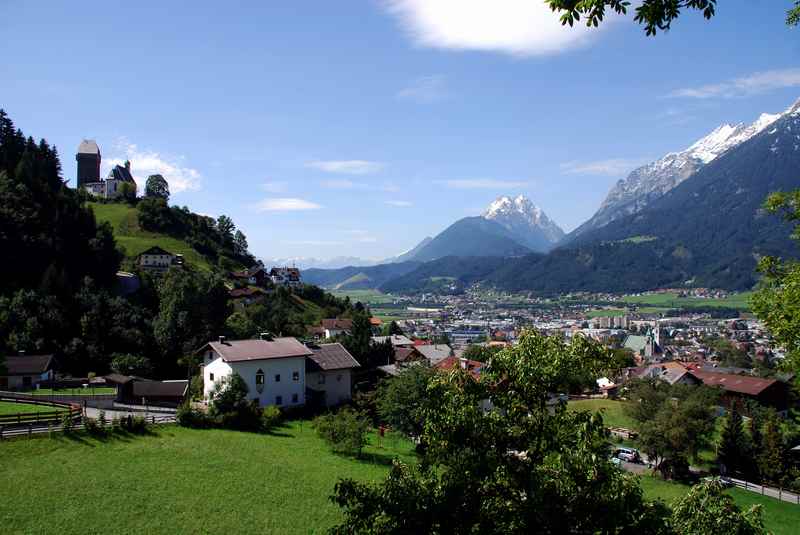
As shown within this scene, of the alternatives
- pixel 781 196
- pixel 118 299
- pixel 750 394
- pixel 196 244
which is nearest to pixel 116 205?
pixel 196 244

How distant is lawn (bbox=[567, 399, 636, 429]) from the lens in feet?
157

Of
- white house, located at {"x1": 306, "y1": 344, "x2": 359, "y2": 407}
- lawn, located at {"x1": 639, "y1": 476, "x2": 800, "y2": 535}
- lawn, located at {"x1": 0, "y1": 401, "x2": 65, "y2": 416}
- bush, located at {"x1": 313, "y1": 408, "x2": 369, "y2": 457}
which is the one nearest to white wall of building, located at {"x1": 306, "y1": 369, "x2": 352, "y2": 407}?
white house, located at {"x1": 306, "y1": 344, "x2": 359, "y2": 407}

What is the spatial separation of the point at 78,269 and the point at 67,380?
21.8 meters

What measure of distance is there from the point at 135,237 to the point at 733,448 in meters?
88.4

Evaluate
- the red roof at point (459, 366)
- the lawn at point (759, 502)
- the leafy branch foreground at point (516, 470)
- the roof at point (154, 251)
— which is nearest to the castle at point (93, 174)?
the roof at point (154, 251)

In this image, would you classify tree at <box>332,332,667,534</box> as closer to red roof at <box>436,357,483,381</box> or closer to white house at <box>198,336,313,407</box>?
red roof at <box>436,357,483,381</box>

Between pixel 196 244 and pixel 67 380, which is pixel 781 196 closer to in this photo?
pixel 67 380

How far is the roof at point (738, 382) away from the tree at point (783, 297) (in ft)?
186

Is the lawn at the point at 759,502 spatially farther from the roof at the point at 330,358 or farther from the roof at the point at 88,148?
the roof at the point at 88,148

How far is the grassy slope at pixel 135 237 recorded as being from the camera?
92250mm

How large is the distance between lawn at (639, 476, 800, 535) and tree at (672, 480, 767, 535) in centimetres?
2231

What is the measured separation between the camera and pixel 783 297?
8.84m

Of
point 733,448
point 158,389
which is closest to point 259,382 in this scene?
point 158,389

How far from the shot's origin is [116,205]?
10875 cm
